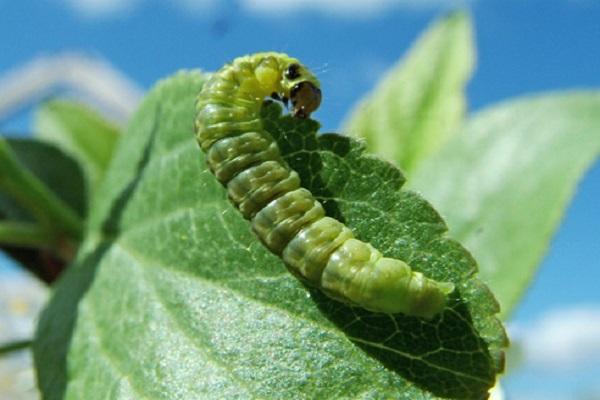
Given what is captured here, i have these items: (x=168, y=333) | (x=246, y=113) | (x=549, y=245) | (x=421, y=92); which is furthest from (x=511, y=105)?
(x=168, y=333)

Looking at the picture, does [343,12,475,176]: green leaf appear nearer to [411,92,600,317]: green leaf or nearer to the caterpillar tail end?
[411,92,600,317]: green leaf

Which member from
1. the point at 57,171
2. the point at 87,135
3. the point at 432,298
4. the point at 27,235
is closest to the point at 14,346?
the point at 27,235

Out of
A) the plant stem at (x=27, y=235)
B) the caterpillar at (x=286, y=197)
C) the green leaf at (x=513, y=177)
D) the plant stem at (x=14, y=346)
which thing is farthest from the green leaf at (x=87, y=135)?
the caterpillar at (x=286, y=197)

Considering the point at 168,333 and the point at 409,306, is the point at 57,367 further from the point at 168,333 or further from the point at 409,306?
the point at 409,306

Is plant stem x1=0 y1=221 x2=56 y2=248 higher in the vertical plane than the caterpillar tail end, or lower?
higher

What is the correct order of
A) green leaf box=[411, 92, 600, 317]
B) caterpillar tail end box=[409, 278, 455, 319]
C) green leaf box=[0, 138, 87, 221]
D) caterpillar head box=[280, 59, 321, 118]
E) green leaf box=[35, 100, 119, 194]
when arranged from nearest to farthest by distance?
1. caterpillar tail end box=[409, 278, 455, 319]
2. caterpillar head box=[280, 59, 321, 118]
3. green leaf box=[411, 92, 600, 317]
4. green leaf box=[0, 138, 87, 221]
5. green leaf box=[35, 100, 119, 194]

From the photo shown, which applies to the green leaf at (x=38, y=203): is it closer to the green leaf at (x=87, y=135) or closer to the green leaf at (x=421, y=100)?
the green leaf at (x=87, y=135)

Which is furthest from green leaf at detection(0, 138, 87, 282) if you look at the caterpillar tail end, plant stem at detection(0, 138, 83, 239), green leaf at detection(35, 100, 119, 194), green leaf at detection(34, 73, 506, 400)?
the caterpillar tail end
